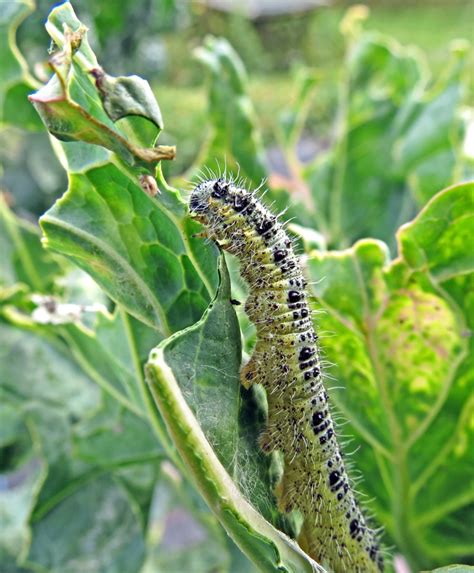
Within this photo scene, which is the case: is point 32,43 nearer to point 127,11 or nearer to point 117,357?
point 127,11

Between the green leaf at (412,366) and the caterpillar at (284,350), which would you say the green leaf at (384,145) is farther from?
the caterpillar at (284,350)

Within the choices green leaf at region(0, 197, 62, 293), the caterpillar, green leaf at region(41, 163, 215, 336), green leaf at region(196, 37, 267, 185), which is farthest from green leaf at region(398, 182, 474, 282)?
green leaf at region(0, 197, 62, 293)

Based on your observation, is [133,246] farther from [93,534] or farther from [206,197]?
[93,534]

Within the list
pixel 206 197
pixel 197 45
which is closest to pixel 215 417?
pixel 206 197

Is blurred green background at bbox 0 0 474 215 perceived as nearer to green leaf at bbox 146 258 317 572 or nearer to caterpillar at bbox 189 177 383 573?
caterpillar at bbox 189 177 383 573

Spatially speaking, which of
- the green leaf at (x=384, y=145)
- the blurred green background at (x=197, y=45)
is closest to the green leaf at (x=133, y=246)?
the blurred green background at (x=197, y=45)
